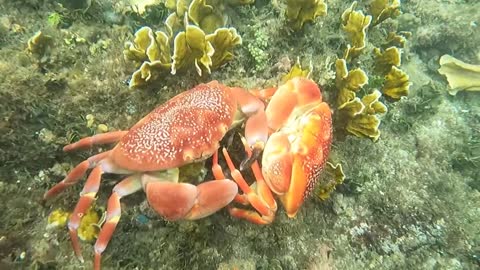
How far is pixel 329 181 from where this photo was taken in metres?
3.60

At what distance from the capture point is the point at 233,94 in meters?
3.05

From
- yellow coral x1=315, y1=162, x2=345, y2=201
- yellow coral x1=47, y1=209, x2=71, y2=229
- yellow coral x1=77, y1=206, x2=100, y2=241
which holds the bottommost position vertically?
yellow coral x1=315, y1=162, x2=345, y2=201

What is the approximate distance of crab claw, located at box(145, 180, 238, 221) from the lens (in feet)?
8.57

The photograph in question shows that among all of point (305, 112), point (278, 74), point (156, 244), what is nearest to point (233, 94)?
point (305, 112)

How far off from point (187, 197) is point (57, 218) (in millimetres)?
1346

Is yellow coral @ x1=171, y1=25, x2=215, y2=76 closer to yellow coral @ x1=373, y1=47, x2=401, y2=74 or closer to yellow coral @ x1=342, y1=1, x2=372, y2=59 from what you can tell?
yellow coral @ x1=342, y1=1, x2=372, y2=59

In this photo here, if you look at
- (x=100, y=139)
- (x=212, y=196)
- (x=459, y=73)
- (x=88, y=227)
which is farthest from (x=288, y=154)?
(x=459, y=73)

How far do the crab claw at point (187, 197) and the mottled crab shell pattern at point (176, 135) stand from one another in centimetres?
20

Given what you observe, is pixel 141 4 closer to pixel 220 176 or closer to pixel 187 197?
pixel 220 176

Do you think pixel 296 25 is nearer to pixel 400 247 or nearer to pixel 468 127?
pixel 400 247

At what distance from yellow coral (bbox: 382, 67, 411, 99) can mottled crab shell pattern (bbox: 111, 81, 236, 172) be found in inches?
87.8

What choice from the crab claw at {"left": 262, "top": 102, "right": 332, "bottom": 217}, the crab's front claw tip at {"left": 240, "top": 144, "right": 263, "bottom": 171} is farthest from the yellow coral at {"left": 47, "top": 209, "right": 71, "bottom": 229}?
the crab claw at {"left": 262, "top": 102, "right": 332, "bottom": 217}

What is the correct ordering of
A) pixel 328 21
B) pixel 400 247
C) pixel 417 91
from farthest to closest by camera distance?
pixel 417 91, pixel 328 21, pixel 400 247

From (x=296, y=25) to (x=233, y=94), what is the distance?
142 cm
